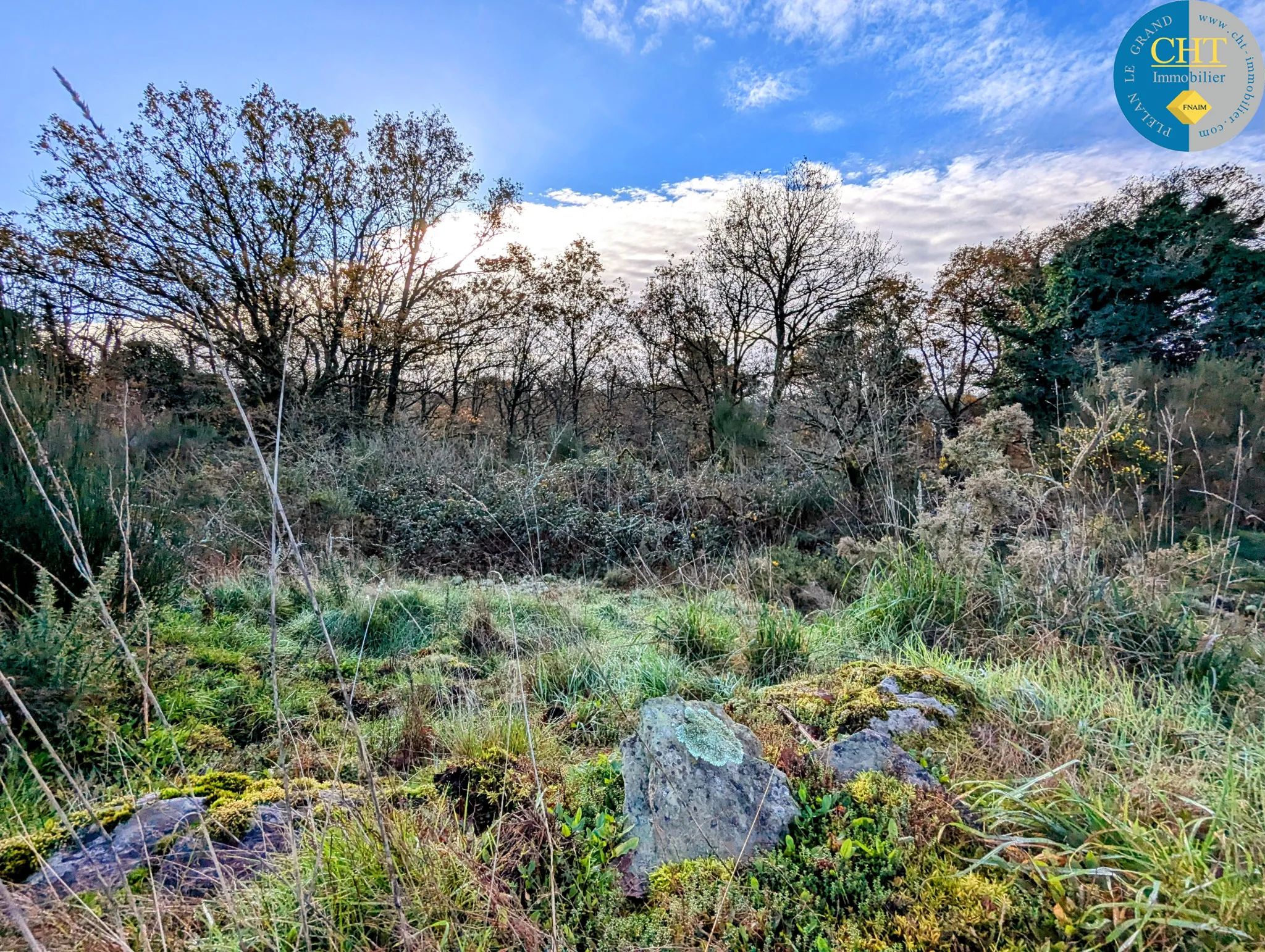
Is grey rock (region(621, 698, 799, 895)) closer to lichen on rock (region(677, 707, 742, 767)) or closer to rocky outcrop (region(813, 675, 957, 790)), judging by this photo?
lichen on rock (region(677, 707, 742, 767))

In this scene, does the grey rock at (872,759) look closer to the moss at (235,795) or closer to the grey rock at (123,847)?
the moss at (235,795)

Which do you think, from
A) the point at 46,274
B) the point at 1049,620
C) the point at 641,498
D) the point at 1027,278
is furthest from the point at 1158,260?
the point at 46,274

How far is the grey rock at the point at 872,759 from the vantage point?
4.59 feet

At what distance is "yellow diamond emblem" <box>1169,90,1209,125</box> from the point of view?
204 inches

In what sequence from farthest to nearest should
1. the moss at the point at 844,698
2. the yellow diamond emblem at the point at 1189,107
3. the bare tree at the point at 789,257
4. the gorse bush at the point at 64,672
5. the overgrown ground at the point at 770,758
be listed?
the bare tree at the point at 789,257, the yellow diamond emblem at the point at 1189,107, the gorse bush at the point at 64,672, the moss at the point at 844,698, the overgrown ground at the point at 770,758

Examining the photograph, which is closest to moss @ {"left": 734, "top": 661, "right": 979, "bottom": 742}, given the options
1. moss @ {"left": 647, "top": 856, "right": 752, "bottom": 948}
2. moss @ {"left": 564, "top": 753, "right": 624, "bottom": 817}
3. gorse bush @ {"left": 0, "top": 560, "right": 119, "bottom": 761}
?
moss @ {"left": 564, "top": 753, "right": 624, "bottom": 817}

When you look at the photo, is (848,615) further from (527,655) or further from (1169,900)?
(1169,900)

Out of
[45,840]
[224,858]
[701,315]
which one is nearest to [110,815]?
[45,840]

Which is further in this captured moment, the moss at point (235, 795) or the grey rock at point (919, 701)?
the grey rock at point (919, 701)

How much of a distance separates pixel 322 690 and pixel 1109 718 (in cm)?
333

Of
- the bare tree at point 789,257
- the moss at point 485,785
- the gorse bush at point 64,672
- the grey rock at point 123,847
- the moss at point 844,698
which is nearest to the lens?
the grey rock at point 123,847

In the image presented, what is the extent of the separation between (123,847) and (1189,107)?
8.83 meters

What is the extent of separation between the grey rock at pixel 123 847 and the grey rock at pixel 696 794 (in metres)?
0.98

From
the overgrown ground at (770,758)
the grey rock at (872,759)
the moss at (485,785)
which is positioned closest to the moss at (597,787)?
the overgrown ground at (770,758)
